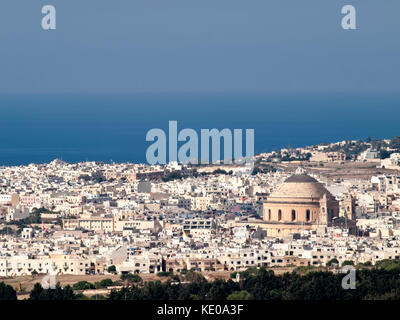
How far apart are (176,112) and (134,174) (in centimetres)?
9138

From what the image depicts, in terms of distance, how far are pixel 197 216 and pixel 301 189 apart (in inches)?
145

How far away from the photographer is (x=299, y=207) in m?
65.3

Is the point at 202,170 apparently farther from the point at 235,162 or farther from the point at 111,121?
the point at 111,121

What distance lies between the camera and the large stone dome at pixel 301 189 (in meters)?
65.4

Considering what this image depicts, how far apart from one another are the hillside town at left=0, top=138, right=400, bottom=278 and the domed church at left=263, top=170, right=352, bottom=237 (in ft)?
0.11

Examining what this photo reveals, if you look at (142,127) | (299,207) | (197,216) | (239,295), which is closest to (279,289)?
(239,295)

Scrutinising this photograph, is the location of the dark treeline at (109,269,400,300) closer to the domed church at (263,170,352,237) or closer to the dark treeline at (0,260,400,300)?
the dark treeline at (0,260,400,300)

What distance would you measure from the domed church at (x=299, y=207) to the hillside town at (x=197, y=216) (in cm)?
3

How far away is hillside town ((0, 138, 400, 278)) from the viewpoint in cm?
5438

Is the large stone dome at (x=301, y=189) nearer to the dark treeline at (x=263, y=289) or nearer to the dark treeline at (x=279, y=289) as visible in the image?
the dark treeline at (x=263, y=289)

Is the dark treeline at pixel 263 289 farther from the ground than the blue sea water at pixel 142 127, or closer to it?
closer to it

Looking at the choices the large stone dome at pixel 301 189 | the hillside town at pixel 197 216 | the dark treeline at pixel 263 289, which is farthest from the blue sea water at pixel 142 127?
the dark treeline at pixel 263 289
